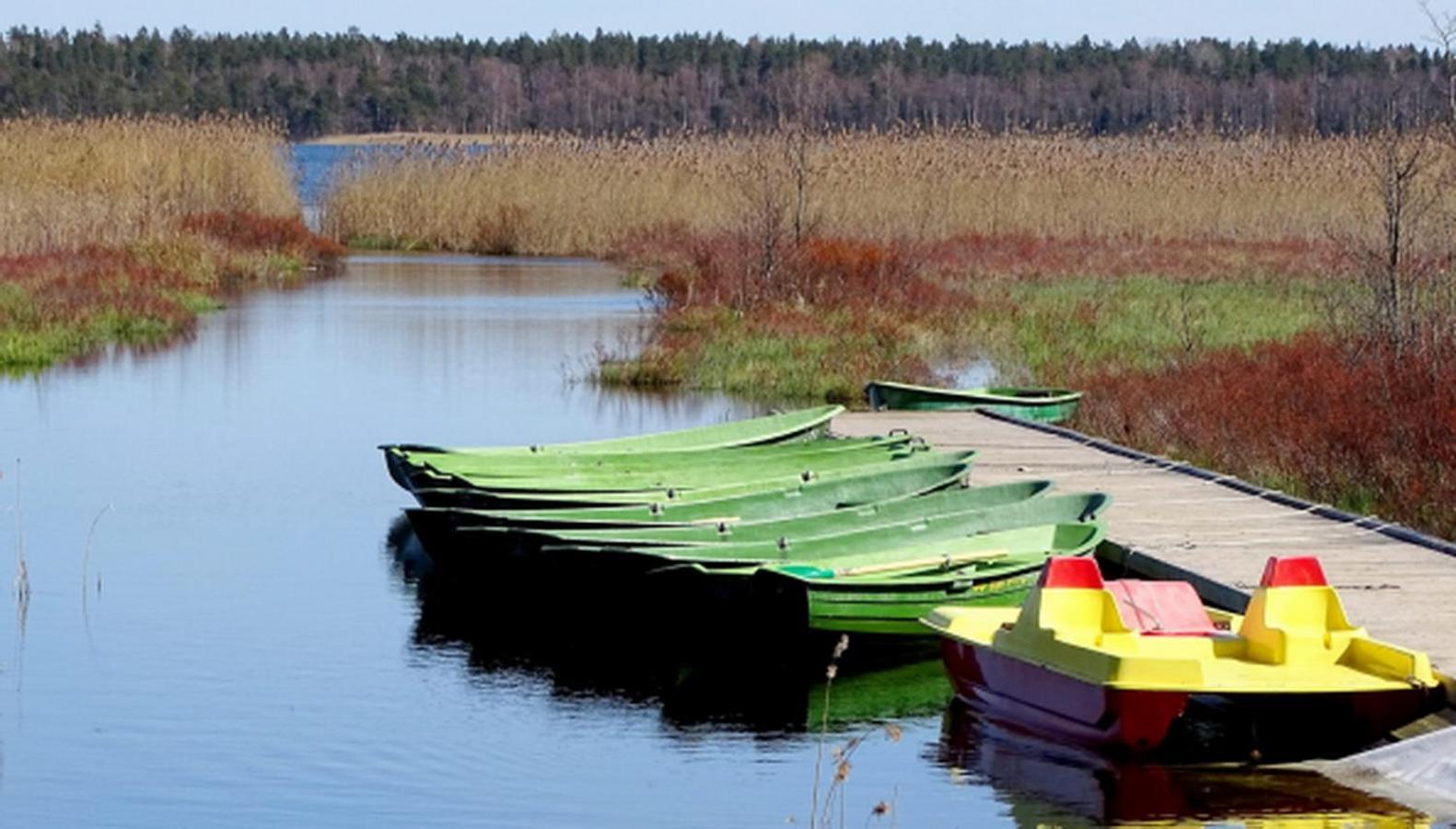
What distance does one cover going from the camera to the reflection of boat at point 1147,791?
9383mm

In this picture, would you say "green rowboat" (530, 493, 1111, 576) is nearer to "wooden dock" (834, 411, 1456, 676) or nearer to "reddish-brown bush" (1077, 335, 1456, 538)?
"wooden dock" (834, 411, 1456, 676)

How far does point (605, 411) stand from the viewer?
2184 centimetres

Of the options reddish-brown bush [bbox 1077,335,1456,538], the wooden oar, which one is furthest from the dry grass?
the wooden oar

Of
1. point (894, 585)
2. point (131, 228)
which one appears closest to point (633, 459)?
point (894, 585)

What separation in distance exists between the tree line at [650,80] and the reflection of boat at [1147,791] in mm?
69895

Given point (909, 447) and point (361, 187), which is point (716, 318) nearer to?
point (909, 447)

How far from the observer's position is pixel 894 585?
1160 cm

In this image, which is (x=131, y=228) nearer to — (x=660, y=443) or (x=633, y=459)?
(x=660, y=443)

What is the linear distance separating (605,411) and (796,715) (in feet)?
35.2

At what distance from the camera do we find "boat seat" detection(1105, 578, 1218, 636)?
34.5 ft

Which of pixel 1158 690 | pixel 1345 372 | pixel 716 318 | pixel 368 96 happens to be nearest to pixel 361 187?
pixel 716 318

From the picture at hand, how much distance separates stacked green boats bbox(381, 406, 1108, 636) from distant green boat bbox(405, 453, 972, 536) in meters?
0.01

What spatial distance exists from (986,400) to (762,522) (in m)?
6.85

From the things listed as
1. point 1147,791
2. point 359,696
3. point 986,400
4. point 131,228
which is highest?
point 131,228
